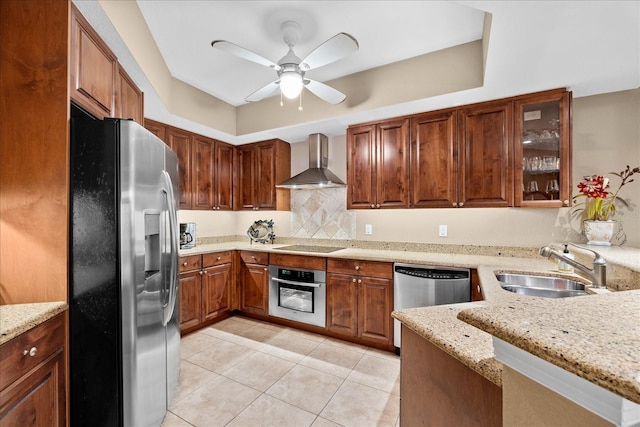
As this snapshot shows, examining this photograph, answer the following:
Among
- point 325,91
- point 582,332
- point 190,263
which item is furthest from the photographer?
point 190,263

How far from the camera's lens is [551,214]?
101 inches

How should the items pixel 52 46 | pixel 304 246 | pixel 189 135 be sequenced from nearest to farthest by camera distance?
pixel 52 46, pixel 189 135, pixel 304 246

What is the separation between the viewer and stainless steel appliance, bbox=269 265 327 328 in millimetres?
A: 3018

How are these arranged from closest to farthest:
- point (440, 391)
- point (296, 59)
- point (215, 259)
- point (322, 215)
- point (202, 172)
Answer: point (440, 391) < point (296, 59) < point (215, 259) < point (202, 172) < point (322, 215)

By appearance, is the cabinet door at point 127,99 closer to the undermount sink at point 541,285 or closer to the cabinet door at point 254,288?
the cabinet door at point 254,288

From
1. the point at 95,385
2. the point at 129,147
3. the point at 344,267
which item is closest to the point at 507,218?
the point at 344,267

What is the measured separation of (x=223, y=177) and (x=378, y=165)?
6.90 ft

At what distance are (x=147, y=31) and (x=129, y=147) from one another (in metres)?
1.34

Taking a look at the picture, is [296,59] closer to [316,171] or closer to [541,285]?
[316,171]

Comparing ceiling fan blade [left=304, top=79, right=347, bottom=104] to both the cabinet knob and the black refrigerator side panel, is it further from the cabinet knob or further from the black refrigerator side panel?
the cabinet knob

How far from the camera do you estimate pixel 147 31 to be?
217 centimetres

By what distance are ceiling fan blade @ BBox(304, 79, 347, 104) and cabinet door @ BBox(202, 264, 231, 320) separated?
221 cm

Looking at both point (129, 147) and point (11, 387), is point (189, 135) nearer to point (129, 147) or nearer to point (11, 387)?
point (129, 147)

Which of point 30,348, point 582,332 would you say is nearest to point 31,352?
point 30,348
